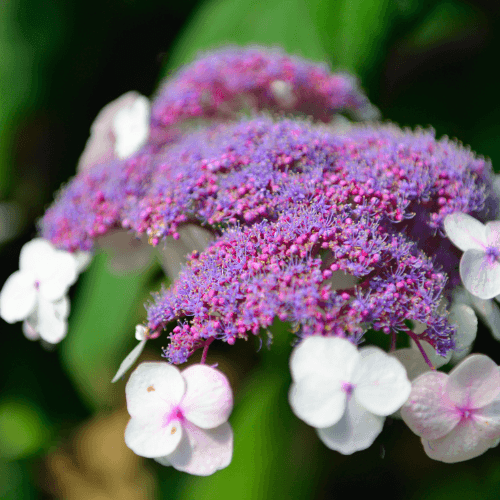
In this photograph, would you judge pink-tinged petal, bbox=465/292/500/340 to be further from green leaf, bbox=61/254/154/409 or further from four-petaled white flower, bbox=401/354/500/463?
green leaf, bbox=61/254/154/409

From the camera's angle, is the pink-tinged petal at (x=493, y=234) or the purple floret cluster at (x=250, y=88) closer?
the pink-tinged petal at (x=493, y=234)

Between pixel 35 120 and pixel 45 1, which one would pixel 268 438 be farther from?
pixel 45 1

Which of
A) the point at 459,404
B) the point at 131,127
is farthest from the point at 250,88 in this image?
the point at 459,404

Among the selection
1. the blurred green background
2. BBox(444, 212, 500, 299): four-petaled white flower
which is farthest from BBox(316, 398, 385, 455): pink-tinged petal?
the blurred green background

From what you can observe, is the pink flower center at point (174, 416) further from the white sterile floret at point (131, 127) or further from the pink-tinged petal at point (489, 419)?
the white sterile floret at point (131, 127)

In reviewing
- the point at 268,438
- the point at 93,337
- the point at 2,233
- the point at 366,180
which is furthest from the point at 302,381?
the point at 2,233

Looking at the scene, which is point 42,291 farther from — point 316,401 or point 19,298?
point 316,401

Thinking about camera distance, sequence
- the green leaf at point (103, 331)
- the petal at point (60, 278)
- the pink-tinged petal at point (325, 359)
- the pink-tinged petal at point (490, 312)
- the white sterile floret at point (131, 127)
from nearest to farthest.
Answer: the pink-tinged petal at point (325, 359)
the pink-tinged petal at point (490, 312)
the petal at point (60, 278)
the white sterile floret at point (131, 127)
the green leaf at point (103, 331)

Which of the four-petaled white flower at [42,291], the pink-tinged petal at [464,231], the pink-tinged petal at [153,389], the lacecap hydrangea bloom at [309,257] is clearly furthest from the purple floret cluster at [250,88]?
the pink-tinged petal at [153,389]
